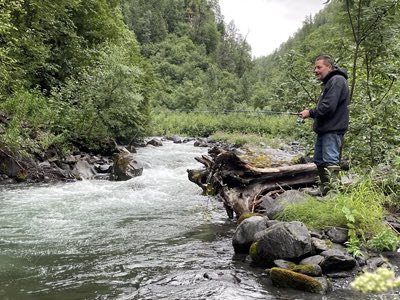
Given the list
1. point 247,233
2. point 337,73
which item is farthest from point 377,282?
point 337,73

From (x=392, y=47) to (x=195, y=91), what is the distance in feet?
190

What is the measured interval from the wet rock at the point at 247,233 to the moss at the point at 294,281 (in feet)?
3.53

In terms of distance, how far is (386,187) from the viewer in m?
6.64

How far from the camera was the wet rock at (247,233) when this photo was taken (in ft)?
18.8

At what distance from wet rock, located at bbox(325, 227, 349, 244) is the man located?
3.14 feet

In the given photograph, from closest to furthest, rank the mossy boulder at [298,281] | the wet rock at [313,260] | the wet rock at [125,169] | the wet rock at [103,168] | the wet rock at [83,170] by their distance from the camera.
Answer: the mossy boulder at [298,281], the wet rock at [313,260], the wet rock at [125,169], the wet rock at [83,170], the wet rock at [103,168]

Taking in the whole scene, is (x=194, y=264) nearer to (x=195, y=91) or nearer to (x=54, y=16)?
(x=54, y=16)

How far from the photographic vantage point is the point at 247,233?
5.77 metres

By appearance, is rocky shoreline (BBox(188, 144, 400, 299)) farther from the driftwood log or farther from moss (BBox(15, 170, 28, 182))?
moss (BBox(15, 170, 28, 182))

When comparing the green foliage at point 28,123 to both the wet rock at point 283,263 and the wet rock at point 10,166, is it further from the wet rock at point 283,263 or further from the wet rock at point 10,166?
the wet rock at point 283,263

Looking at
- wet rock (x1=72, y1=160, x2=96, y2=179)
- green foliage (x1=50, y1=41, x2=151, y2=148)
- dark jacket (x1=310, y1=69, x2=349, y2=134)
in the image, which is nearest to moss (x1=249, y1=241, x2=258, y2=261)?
dark jacket (x1=310, y1=69, x2=349, y2=134)

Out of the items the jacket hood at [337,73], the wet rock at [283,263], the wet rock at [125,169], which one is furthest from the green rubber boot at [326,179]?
the wet rock at [125,169]

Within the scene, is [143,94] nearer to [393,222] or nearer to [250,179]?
[250,179]

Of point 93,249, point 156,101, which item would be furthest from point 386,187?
point 156,101
